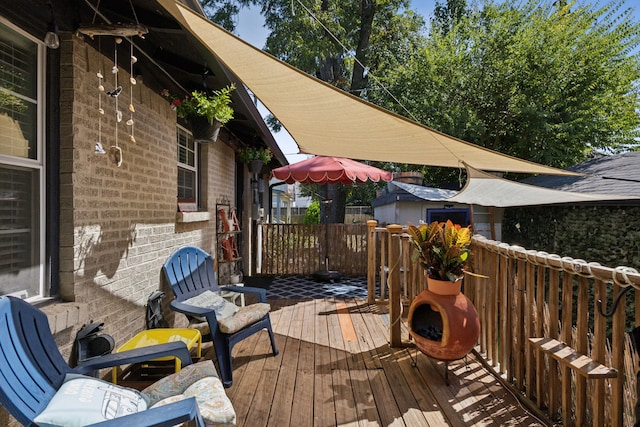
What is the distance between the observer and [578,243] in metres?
6.17

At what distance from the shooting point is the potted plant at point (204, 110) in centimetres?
333

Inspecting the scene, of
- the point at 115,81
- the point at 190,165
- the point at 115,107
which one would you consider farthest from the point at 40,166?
the point at 190,165

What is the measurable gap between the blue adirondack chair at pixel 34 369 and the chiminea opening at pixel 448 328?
1807mm

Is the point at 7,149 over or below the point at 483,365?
over

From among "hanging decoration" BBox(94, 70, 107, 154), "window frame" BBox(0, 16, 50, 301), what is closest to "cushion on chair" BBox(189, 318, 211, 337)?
"window frame" BBox(0, 16, 50, 301)

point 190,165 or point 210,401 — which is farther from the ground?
point 190,165

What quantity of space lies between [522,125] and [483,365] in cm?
750

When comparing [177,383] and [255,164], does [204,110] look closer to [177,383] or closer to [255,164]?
[177,383]

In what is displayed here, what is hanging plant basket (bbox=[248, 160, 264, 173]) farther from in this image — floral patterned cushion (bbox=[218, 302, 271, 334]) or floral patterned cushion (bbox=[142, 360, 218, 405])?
floral patterned cushion (bbox=[142, 360, 218, 405])

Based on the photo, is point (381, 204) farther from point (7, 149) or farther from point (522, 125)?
point (7, 149)

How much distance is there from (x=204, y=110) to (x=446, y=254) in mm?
2533

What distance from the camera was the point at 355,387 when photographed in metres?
2.70

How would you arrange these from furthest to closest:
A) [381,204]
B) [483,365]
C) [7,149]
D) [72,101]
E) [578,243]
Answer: [381,204]
[578,243]
[483,365]
[72,101]
[7,149]

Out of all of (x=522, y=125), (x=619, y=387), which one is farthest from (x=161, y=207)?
(x=522, y=125)
